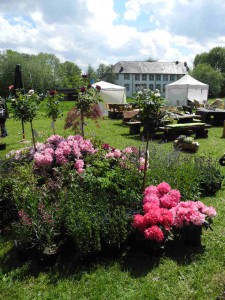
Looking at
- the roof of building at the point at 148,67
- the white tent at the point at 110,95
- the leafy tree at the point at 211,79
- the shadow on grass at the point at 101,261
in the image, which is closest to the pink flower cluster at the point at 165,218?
the shadow on grass at the point at 101,261

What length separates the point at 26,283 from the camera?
2992mm

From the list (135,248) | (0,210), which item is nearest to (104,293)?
(135,248)

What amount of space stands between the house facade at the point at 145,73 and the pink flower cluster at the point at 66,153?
60302 millimetres

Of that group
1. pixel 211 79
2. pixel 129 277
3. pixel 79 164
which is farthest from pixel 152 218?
pixel 211 79

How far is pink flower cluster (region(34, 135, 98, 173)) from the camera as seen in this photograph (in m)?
4.59

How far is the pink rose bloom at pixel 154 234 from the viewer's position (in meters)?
3.14

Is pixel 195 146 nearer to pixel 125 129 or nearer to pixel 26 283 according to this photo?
pixel 125 129

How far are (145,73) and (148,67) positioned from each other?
80.0 inches

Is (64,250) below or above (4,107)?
below

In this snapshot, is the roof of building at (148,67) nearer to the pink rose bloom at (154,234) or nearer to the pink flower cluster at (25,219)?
the pink flower cluster at (25,219)

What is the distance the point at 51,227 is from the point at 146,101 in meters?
2.17

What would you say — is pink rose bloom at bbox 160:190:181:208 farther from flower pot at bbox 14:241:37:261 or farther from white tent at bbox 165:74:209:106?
white tent at bbox 165:74:209:106

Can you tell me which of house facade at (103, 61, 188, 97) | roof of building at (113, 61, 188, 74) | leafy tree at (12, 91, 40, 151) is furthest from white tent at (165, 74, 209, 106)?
roof of building at (113, 61, 188, 74)

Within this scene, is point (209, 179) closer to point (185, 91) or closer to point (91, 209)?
point (91, 209)
